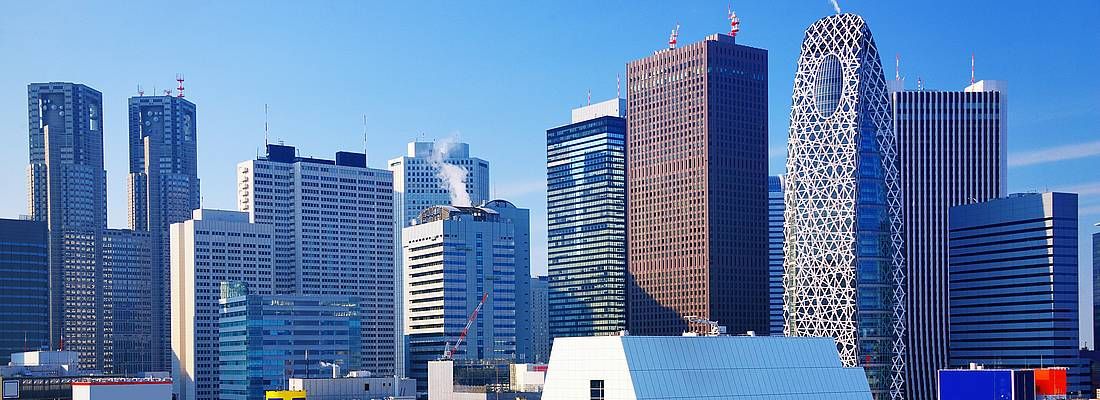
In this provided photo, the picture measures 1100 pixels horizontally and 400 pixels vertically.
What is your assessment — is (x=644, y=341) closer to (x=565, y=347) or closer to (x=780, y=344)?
(x=565, y=347)

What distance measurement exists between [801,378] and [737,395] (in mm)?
9217

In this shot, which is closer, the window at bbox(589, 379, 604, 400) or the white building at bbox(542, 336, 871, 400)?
the white building at bbox(542, 336, 871, 400)

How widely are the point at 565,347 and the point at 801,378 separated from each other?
78.6 ft

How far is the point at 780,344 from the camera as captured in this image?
455ft

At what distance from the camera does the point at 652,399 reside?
126 m

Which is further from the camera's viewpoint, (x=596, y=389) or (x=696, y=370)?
(x=696, y=370)

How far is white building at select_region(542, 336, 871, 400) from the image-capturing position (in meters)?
128

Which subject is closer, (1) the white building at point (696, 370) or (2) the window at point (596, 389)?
(1) the white building at point (696, 370)

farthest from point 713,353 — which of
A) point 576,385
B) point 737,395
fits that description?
point 576,385

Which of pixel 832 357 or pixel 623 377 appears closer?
pixel 623 377

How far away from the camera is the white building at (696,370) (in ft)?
419

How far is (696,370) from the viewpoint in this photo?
430ft

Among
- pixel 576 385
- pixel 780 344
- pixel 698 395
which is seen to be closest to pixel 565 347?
pixel 576 385

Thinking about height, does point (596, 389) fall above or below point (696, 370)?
below
